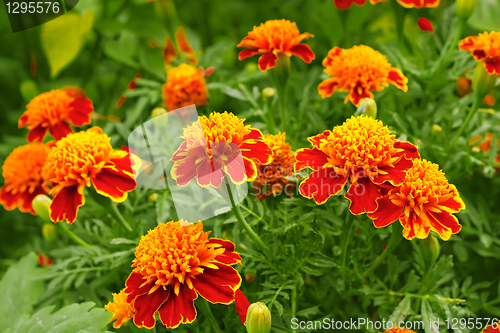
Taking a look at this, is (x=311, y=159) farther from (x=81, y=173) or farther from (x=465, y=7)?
(x=465, y=7)

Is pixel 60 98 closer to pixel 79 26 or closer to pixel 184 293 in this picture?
pixel 79 26

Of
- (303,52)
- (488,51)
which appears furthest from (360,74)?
(488,51)

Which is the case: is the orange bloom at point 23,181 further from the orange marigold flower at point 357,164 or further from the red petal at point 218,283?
the orange marigold flower at point 357,164

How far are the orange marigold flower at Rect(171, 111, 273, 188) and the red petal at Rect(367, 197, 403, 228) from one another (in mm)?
142

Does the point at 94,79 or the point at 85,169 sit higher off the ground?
the point at 85,169

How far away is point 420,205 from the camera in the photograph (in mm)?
504

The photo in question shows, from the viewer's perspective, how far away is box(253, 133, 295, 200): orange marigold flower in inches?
24.9

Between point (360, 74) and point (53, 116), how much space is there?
0.56 metres

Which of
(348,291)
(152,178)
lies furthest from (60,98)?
(348,291)

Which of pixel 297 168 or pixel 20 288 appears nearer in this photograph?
pixel 297 168

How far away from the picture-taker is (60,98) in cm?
80

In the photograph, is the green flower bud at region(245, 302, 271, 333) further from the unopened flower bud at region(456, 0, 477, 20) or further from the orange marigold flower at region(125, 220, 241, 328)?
the unopened flower bud at region(456, 0, 477, 20)

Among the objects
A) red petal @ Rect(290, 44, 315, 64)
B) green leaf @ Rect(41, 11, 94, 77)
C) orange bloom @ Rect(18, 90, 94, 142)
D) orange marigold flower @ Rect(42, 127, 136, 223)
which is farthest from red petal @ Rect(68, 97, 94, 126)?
red petal @ Rect(290, 44, 315, 64)

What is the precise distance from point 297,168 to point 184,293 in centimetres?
21
